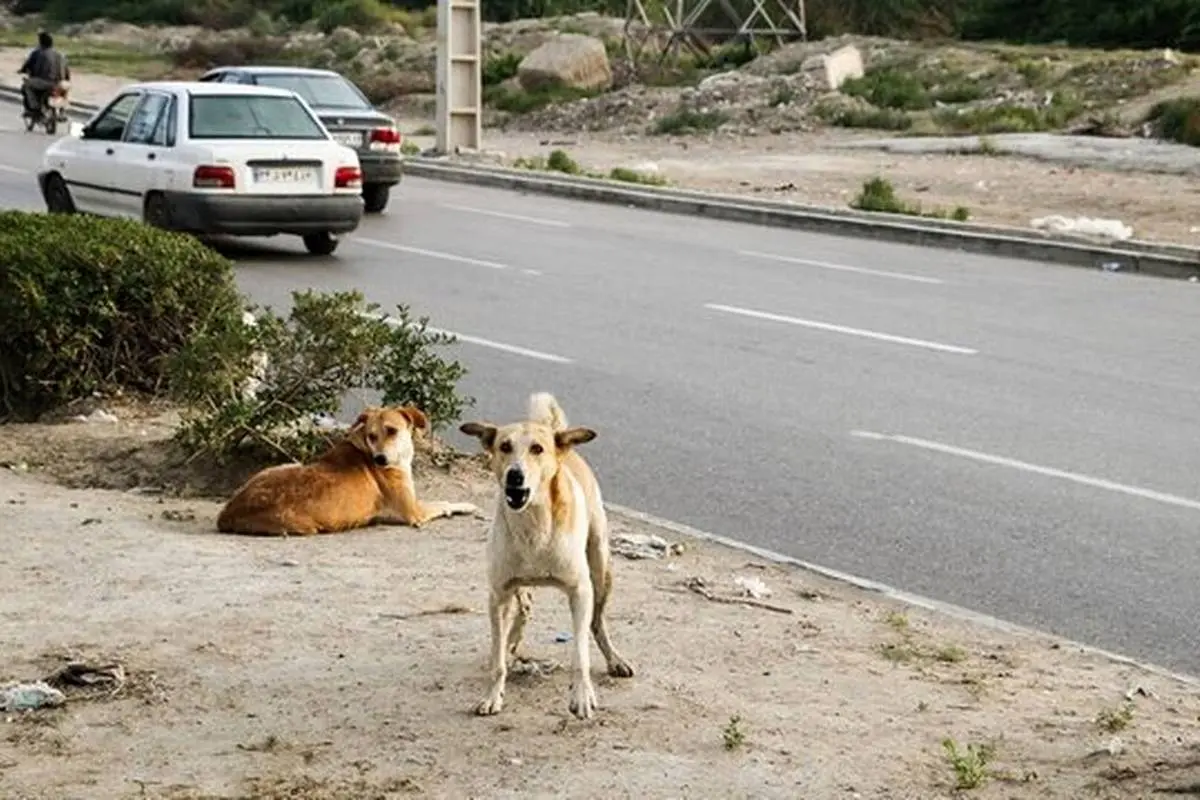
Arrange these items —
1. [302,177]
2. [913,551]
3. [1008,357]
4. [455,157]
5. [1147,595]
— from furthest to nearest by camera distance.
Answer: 1. [455,157]
2. [302,177]
3. [1008,357]
4. [913,551]
5. [1147,595]

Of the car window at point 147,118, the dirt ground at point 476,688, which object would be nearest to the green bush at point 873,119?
the car window at point 147,118

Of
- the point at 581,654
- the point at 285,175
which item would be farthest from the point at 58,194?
the point at 581,654

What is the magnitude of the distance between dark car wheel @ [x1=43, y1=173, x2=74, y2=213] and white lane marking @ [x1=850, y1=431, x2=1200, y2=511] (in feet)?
39.2

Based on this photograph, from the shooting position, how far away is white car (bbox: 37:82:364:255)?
1961 cm

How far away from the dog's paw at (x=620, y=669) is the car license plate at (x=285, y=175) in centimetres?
1362

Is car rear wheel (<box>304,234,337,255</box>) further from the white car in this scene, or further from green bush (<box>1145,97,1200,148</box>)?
green bush (<box>1145,97,1200,148</box>)

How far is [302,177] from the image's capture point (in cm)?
2000

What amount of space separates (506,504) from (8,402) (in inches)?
235

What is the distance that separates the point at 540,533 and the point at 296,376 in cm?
397

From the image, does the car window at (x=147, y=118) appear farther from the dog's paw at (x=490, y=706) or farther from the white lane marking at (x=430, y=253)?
the dog's paw at (x=490, y=706)

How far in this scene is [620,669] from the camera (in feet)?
22.2

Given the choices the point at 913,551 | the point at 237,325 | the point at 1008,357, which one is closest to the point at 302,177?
the point at 1008,357

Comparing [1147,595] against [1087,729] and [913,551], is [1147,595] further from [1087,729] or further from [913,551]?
[1087,729]

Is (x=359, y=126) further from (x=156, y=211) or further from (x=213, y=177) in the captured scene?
(x=213, y=177)
